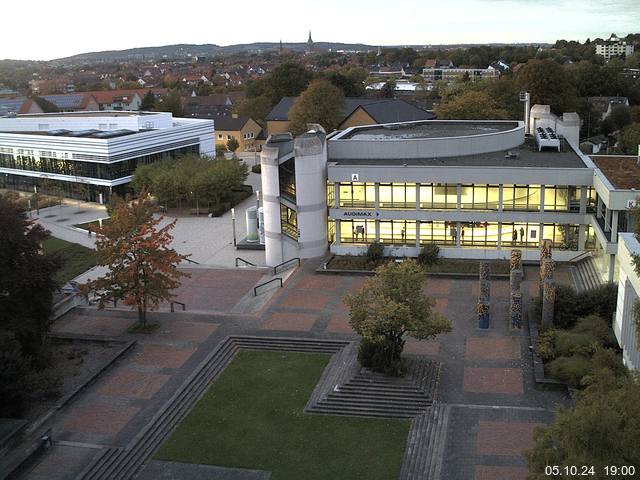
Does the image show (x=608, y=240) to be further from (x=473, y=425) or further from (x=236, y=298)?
(x=236, y=298)

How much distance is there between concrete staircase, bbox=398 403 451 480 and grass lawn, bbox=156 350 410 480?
0.99 feet

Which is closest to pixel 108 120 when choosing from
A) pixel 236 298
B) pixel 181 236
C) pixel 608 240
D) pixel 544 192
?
pixel 181 236

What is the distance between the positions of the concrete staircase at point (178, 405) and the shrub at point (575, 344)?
8549 millimetres

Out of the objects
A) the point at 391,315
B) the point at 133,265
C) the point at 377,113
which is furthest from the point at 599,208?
the point at 377,113

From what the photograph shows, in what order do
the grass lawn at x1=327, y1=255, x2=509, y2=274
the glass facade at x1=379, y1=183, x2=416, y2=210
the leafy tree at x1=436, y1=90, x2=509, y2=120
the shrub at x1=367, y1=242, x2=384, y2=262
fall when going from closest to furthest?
the grass lawn at x1=327, y1=255, x2=509, y2=274 → the shrub at x1=367, y1=242, x2=384, y2=262 → the glass facade at x1=379, y1=183, x2=416, y2=210 → the leafy tree at x1=436, y1=90, x2=509, y2=120

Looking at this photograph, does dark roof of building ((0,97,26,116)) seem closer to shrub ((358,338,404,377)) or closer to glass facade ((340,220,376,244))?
glass facade ((340,220,376,244))

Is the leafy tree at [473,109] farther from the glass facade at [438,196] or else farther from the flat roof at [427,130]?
the glass facade at [438,196]

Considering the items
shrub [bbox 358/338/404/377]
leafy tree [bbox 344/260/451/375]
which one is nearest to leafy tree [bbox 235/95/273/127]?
leafy tree [bbox 344/260/451/375]

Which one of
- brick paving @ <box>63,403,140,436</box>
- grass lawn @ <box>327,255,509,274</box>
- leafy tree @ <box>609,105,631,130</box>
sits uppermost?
A: leafy tree @ <box>609,105,631,130</box>

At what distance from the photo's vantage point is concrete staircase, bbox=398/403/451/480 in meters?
21.2

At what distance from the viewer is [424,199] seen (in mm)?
41312

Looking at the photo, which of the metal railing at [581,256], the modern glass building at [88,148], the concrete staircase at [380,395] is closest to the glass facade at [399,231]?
the metal railing at [581,256]

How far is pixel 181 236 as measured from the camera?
5184 cm

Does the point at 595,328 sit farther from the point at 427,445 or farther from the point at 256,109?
the point at 256,109
